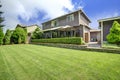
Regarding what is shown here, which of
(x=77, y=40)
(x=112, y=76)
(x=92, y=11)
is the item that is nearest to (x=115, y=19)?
(x=77, y=40)

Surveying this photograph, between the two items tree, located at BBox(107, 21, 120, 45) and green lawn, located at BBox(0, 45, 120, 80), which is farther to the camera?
tree, located at BBox(107, 21, 120, 45)

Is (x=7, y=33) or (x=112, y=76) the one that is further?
(x=7, y=33)

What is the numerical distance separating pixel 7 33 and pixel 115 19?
28452mm

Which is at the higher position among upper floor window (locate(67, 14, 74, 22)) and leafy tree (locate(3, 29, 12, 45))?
upper floor window (locate(67, 14, 74, 22))

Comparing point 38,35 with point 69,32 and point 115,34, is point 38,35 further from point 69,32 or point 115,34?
point 115,34

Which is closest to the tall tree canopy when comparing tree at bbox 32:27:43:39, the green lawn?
tree at bbox 32:27:43:39

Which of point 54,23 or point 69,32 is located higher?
point 54,23

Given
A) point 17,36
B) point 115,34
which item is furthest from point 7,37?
point 115,34

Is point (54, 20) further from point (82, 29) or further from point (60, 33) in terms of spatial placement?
point (82, 29)

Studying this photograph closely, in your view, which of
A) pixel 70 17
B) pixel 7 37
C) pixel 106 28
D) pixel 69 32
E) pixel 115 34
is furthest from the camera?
pixel 7 37

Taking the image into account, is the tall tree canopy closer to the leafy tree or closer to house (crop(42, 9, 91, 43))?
the leafy tree

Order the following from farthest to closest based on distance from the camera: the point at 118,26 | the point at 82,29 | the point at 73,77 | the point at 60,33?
1. the point at 60,33
2. the point at 82,29
3. the point at 118,26
4. the point at 73,77

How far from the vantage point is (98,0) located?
2284cm

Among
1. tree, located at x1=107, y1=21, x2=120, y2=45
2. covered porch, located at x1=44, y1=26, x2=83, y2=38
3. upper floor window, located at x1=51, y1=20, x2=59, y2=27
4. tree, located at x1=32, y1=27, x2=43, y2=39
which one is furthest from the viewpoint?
tree, located at x1=32, y1=27, x2=43, y2=39
